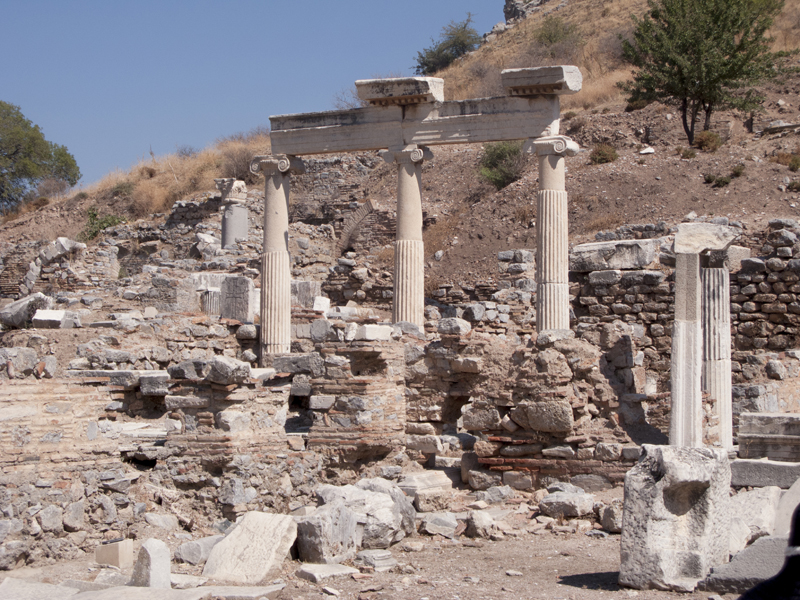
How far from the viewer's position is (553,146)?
546 inches

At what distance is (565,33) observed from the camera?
133 ft

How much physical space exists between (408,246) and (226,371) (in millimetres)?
6567

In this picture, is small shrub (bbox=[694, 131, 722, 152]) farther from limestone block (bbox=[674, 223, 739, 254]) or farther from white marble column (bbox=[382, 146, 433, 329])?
limestone block (bbox=[674, 223, 739, 254])

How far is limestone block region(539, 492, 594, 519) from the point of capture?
7.98 metres

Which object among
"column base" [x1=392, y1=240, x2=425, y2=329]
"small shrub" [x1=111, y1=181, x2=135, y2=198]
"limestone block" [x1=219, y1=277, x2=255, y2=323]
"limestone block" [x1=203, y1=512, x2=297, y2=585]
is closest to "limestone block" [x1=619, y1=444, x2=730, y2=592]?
"limestone block" [x1=203, y1=512, x2=297, y2=585]

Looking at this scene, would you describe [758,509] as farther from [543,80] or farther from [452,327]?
[543,80]

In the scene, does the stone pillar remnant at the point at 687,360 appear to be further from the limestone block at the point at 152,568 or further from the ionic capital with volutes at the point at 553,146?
the limestone block at the point at 152,568

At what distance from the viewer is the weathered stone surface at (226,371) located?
342 inches

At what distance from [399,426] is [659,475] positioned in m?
4.39

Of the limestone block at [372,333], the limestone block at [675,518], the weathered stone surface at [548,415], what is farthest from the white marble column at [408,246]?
the limestone block at [675,518]

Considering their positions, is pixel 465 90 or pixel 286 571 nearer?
pixel 286 571

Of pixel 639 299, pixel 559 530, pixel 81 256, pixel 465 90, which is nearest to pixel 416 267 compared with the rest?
pixel 639 299

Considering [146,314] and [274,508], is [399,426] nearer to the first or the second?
[274,508]

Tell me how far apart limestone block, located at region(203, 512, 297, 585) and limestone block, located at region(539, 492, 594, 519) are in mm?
2508
